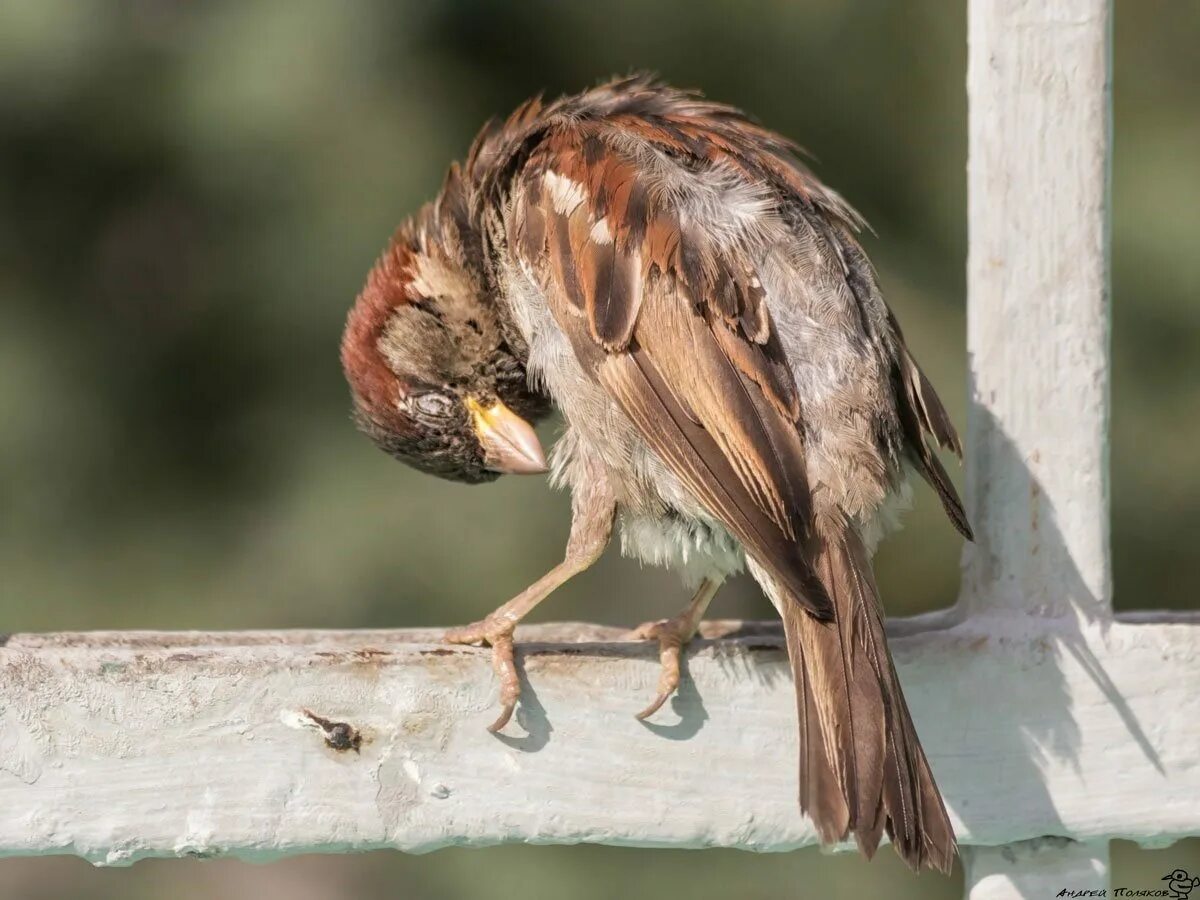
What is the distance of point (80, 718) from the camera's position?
2.26 metres

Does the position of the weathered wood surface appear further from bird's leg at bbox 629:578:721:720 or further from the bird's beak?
the bird's beak

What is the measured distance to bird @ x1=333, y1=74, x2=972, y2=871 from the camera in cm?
226

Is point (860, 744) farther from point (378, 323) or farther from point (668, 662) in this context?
point (378, 323)

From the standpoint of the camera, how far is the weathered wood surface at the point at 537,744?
89.4 inches

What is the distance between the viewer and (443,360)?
3.40m

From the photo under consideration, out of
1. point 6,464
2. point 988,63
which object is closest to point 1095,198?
point 988,63

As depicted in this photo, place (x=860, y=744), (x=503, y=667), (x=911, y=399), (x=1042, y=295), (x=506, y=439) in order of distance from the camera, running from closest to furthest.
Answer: (x=860, y=744), (x=503, y=667), (x=1042, y=295), (x=911, y=399), (x=506, y=439)

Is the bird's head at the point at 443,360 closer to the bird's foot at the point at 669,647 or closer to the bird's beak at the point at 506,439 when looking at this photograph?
the bird's beak at the point at 506,439

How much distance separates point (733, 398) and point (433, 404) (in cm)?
108

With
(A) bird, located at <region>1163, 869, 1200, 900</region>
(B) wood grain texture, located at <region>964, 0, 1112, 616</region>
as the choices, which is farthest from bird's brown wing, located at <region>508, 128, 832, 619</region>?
(A) bird, located at <region>1163, 869, 1200, 900</region>

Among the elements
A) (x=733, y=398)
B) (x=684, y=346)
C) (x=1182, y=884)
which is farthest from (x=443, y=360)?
(x=1182, y=884)

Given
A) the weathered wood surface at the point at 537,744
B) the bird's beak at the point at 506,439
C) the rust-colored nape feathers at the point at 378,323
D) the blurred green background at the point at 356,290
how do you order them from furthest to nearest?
the blurred green background at the point at 356,290
the rust-colored nape feathers at the point at 378,323
the bird's beak at the point at 506,439
the weathered wood surface at the point at 537,744

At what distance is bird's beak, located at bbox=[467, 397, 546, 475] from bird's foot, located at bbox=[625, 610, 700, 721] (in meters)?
0.64

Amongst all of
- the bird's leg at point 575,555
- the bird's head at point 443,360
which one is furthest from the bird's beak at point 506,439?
the bird's leg at point 575,555
